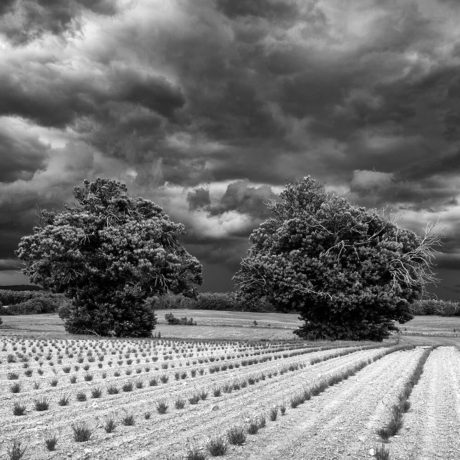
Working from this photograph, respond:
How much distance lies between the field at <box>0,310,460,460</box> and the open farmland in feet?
0.08

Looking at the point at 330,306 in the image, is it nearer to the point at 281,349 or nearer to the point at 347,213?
the point at 347,213

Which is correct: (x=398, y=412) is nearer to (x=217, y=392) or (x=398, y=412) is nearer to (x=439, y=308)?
(x=217, y=392)

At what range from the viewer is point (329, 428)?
29.4 feet

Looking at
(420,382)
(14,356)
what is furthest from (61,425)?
(14,356)

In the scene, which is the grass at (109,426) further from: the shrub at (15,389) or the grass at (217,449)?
the shrub at (15,389)

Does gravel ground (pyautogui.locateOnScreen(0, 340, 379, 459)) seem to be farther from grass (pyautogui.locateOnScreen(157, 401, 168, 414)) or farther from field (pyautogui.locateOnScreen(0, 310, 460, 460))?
grass (pyautogui.locateOnScreen(157, 401, 168, 414))

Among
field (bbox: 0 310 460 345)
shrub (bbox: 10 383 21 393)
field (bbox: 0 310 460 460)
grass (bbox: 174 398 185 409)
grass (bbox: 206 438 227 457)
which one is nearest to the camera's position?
grass (bbox: 206 438 227 457)

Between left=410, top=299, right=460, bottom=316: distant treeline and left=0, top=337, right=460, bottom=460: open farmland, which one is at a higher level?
left=410, top=299, right=460, bottom=316: distant treeline

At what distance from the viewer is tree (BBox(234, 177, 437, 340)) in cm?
3841

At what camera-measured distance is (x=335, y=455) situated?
24.4 feet

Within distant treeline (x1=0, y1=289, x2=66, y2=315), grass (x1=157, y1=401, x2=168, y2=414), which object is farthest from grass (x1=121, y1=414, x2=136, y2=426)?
distant treeline (x1=0, y1=289, x2=66, y2=315)

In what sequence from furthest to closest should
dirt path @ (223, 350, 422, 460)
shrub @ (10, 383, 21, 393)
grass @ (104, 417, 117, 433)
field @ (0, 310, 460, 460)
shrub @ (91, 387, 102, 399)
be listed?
shrub @ (10, 383, 21, 393) < shrub @ (91, 387, 102, 399) < grass @ (104, 417, 117, 433) < field @ (0, 310, 460, 460) < dirt path @ (223, 350, 422, 460)

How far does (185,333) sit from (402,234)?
26626 mm

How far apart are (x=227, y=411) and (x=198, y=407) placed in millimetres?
691
